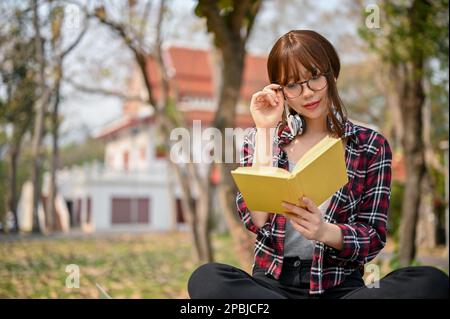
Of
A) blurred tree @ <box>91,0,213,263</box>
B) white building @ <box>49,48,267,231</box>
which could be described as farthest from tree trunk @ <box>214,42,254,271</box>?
white building @ <box>49,48,267,231</box>

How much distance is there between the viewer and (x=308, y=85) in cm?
174

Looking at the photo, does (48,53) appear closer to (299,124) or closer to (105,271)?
(105,271)

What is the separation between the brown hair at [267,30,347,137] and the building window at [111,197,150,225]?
2021 cm

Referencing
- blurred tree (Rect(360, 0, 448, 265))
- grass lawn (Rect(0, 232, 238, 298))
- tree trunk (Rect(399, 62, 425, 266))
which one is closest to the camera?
grass lawn (Rect(0, 232, 238, 298))

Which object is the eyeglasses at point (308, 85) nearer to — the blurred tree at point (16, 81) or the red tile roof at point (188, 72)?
the blurred tree at point (16, 81)

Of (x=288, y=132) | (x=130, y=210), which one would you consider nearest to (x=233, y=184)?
(x=288, y=132)

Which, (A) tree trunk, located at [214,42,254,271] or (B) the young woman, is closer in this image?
(B) the young woman

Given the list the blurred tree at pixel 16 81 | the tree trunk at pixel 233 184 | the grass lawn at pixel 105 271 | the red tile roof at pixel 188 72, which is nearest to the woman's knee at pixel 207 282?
the grass lawn at pixel 105 271

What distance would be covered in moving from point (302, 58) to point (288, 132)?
29 cm

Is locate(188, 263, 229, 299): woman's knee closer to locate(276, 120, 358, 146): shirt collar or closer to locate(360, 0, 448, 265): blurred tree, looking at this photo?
locate(276, 120, 358, 146): shirt collar

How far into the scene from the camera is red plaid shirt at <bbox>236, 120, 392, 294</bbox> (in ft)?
5.56

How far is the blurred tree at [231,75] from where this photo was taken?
4.61m

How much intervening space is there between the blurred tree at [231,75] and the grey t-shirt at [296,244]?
282 centimetres
